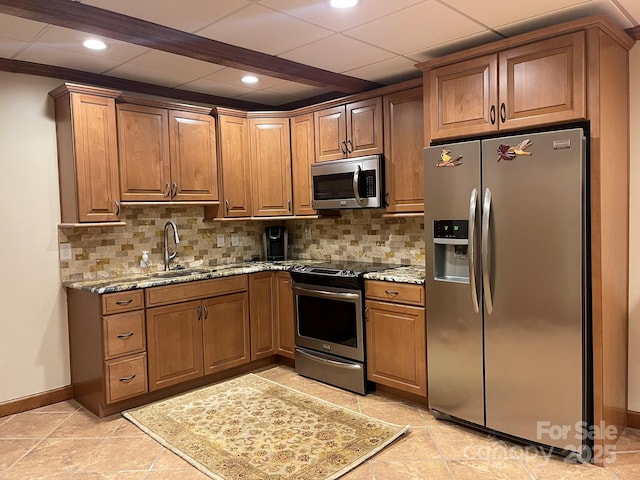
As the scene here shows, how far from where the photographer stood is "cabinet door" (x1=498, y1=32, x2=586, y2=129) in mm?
2525

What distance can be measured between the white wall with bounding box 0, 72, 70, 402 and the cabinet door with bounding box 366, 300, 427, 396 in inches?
91.5

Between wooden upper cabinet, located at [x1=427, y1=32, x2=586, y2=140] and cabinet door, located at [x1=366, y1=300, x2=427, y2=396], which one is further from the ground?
wooden upper cabinet, located at [x1=427, y1=32, x2=586, y2=140]

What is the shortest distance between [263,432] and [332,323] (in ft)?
3.47

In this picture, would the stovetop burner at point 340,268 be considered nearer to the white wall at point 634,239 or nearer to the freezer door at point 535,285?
the freezer door at point 535,285

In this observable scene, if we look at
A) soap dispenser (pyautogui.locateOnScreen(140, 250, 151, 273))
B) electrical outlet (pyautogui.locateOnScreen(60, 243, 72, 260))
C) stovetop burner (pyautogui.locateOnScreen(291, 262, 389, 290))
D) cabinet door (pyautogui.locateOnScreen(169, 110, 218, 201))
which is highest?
cabinet door (pyautogui.locateOnScreen(169, 110, 218, 201))

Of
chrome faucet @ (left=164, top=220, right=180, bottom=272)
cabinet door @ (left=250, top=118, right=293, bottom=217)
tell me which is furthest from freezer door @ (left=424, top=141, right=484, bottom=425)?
chrome faucet @ (left=164, top=220, right=180, bottom=272)

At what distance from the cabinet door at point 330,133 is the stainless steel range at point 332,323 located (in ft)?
3.08

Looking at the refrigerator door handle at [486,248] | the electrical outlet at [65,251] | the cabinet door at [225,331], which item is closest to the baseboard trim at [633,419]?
the refrigerator door handle at [486,248]

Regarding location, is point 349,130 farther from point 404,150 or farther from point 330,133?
point 404,150

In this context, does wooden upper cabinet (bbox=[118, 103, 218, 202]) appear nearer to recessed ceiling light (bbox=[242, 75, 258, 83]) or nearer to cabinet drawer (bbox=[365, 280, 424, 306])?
recessed ceiling light (bbox=[242, 75, 258, 83])

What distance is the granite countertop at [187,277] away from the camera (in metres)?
3.36

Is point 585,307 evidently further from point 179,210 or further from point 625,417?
point 179,210

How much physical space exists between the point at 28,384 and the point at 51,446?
759mm

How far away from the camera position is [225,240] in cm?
468
